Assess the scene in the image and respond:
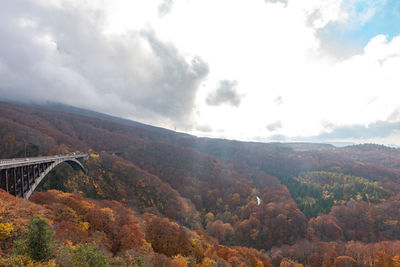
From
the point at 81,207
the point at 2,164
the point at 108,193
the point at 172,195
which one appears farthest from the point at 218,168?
the point at 2,164

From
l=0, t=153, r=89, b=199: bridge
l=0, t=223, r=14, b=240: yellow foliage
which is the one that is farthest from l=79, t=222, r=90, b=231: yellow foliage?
l=0, t=223, r=14, b=240: yellow foliage

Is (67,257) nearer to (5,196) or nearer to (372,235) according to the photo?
(5,196)

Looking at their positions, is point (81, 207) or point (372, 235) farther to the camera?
point (372, 235)

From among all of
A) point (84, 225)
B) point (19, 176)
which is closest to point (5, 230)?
point (84, 225)

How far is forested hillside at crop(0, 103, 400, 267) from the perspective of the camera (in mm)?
31703

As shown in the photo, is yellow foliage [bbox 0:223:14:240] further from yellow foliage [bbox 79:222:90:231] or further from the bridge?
the bridge

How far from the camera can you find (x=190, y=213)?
97000mm

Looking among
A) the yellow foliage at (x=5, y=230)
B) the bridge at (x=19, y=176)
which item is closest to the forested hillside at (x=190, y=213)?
the yellow foliage at (x=5, y=230)

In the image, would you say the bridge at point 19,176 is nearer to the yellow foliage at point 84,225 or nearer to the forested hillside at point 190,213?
the forested hillside at point 190,213

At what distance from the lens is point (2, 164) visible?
2908 centimetres

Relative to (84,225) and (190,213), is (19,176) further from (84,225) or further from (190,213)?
(190,213)

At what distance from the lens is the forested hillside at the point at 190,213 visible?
31.7 metres

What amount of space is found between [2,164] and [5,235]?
729 inches

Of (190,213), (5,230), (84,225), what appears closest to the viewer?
(5,230)
